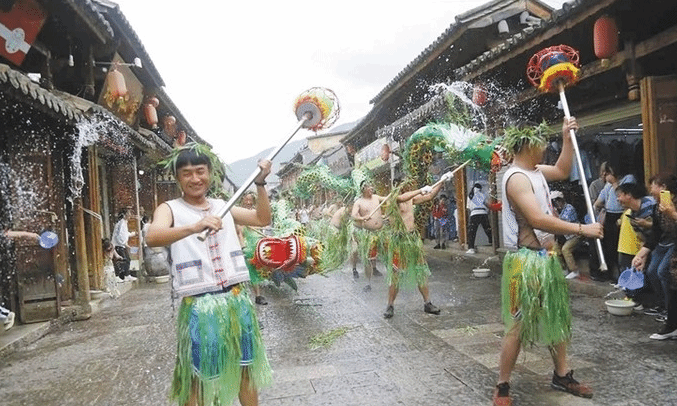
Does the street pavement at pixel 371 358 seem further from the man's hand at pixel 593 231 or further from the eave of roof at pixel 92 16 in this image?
the eave of roof at pixel 92 16

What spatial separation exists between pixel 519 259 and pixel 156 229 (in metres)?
2.36

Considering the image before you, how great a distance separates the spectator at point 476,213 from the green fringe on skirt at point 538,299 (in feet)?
28.7

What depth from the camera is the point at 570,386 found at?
371cm

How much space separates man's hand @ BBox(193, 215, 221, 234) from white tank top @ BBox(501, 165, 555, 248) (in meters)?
2.01

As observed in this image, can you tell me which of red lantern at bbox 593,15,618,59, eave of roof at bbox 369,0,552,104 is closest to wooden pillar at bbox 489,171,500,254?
eave of roof at bbox 369,0,552,104

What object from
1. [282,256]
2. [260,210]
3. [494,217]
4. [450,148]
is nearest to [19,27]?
[282,256]

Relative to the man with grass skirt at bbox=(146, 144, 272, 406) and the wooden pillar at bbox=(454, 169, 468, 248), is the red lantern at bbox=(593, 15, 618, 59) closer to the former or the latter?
the man with grass skirt at bbox=(146, 144, 272, 406)

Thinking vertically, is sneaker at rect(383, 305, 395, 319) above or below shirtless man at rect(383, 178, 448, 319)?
below

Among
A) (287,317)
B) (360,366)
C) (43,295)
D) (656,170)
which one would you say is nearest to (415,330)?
(360,366)

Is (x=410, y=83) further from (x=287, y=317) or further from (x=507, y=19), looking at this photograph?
(x=287, y=317)

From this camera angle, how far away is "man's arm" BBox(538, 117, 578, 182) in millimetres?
3800

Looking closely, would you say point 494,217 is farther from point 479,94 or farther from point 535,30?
point 535,30

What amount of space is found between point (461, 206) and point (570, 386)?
1027cm

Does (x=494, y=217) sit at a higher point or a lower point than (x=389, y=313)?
higher
